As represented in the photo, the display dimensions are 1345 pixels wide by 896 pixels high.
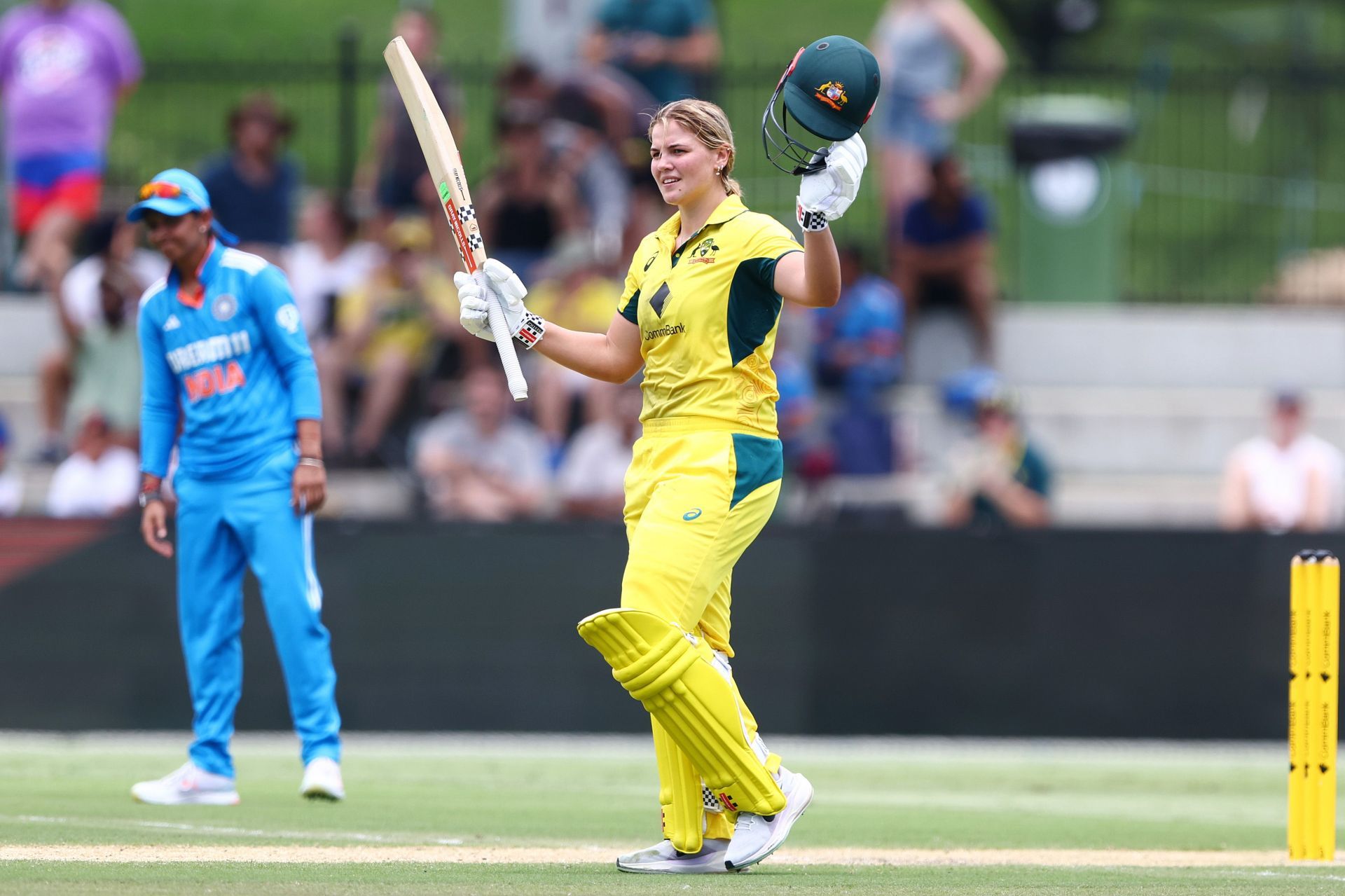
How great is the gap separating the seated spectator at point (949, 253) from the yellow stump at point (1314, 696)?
25.9ft

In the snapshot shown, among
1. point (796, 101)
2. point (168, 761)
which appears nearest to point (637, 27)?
point (168, 761)

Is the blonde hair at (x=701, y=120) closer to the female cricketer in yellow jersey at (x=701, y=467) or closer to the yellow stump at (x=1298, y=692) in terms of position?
the female cricketer in yellow jersey at (x=701, y=467)

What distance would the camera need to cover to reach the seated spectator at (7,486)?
12898 mm

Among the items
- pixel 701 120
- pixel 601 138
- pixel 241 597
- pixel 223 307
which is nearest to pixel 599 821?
pixel 241 597

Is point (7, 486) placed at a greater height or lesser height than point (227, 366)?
lesser

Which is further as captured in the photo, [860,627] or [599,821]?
[860,627]

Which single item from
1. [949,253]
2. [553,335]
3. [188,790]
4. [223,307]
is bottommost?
[188,790]

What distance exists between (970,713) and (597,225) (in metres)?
4.79

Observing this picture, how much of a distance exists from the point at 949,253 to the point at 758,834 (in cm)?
913

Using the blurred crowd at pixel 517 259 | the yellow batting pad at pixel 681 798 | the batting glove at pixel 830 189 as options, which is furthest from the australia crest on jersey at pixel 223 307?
the blurred crowd at pixel 517 259

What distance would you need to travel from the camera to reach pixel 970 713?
12.2 meters

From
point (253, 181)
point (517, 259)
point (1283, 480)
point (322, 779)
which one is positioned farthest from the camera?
point (253, 181)

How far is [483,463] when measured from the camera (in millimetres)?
12906

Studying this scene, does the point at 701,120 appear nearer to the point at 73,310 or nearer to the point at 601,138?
the point at 601,138
